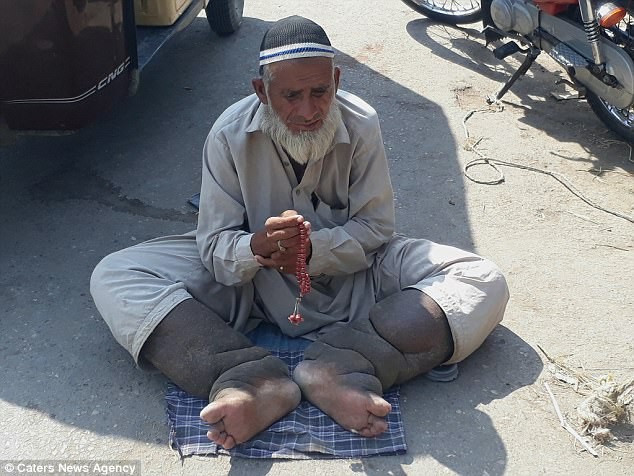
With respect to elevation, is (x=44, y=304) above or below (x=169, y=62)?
above

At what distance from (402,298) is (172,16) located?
266cm

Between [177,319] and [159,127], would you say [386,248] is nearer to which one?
[177,319]

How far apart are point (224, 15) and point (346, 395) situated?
13.9 ft

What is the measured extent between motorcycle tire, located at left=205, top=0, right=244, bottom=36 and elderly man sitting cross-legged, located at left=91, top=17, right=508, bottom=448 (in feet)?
11.1

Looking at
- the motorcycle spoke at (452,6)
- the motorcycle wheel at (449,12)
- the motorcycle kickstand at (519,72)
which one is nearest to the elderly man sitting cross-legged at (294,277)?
the motorcycle kickstand at (519,72)

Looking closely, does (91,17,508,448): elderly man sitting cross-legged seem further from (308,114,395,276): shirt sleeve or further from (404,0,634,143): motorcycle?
(404,0,634,143): motorcycle

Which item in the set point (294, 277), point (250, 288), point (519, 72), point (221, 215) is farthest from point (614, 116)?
point (221, 215)

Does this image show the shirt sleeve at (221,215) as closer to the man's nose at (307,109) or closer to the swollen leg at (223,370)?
the swollen leg at (223,370)

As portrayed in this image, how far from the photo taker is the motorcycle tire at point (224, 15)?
6.08 m

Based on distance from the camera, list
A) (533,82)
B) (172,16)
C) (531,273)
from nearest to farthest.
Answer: (531,273), (172,16), (533,82)

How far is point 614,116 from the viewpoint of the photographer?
4746 millimetres

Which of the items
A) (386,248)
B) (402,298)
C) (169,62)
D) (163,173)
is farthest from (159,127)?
(402,298)

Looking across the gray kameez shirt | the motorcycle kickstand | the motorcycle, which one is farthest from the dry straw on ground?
the motorcycle kickstand

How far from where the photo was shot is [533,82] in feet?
18.4
